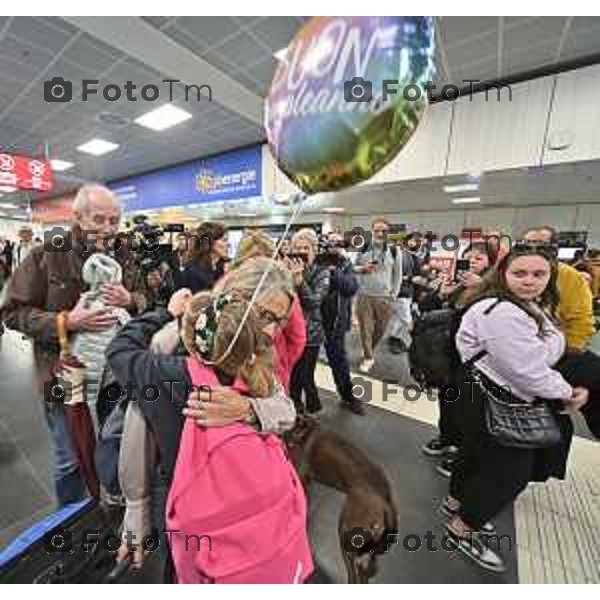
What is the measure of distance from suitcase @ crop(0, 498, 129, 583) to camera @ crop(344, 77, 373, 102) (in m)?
1.39

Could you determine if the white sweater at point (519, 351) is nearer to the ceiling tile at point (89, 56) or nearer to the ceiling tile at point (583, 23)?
the ceiling tile at point (583, 23)

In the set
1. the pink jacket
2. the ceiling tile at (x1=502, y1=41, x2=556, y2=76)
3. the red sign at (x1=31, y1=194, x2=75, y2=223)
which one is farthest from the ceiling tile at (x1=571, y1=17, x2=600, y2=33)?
the red sign at (x1=31, y1=194, x2=75, y2=223)

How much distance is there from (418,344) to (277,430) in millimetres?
1148

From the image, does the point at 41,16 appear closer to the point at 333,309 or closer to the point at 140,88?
the point at 140,88

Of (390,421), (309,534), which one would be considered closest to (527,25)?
(390,421)

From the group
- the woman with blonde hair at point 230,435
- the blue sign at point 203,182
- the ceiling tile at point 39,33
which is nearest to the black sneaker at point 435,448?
the woman with blonde hair at point 230,435

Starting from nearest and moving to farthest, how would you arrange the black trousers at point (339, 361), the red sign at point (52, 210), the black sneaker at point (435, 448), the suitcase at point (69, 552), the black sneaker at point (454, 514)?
the suitcase at point (69, 552), the black sneaker at point (454, 514), the black sneaker at point (435, 448), the black trousers at point (339, 361), the red sign at point (52, 210)

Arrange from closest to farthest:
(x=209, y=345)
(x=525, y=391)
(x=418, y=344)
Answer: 1. (x=209, y=345)
2. (x=525, y=391)
3. (x=418, y=344)

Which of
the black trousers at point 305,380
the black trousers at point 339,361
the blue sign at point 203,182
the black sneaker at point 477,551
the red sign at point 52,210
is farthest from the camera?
the red sign at point 52,210

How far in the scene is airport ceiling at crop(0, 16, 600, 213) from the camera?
2.47m

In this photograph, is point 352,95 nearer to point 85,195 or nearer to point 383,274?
point 85,195

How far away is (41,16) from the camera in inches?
93.9

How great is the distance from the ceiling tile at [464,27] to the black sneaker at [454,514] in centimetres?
287

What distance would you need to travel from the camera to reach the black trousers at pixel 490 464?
127cm
